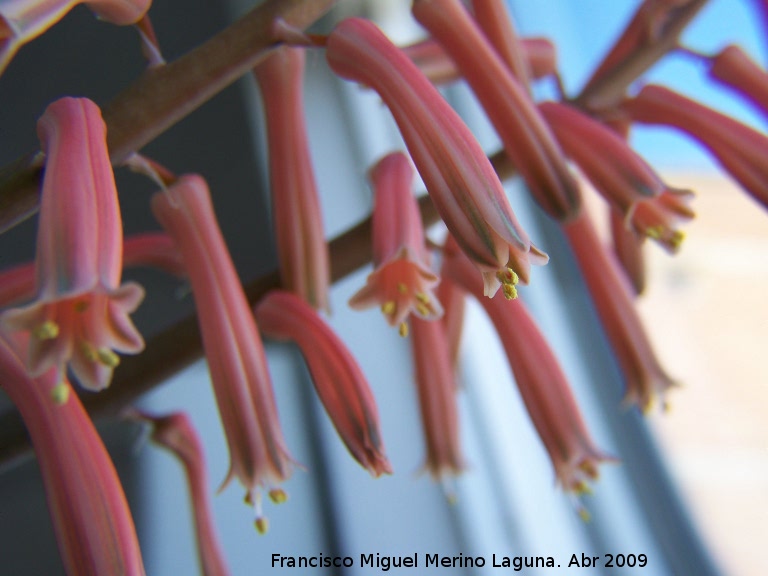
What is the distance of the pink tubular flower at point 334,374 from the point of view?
16.1 inches

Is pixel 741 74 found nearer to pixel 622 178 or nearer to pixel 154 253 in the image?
pixel 622 178

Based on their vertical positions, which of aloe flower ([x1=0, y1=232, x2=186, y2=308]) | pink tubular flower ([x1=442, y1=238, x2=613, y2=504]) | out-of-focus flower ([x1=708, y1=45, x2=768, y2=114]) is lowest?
pink tubular flower ([x1=442, y1=238, x2=613, y2=504])

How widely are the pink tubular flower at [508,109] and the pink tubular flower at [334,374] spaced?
151mm

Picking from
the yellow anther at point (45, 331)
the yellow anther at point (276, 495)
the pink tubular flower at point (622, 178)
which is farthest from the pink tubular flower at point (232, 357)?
the pink tubular flower at point (622, 178)

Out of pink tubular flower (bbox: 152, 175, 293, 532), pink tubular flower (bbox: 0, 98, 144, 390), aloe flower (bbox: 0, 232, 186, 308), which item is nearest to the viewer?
pink tubular flower (bbox: 0, 98, 144, 390)

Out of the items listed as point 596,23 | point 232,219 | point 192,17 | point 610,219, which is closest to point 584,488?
point 610,219

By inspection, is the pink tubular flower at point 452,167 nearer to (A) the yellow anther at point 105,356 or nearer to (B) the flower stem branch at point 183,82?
(B) the flower stem branch at point 183,82

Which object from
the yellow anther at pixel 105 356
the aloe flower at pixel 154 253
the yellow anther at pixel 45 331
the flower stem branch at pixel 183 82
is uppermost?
the flower stem branch at pixel 183 82

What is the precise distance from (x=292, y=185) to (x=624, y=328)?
26 centimetres

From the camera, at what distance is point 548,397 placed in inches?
19.5

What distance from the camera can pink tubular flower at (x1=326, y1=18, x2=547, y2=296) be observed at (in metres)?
0.33

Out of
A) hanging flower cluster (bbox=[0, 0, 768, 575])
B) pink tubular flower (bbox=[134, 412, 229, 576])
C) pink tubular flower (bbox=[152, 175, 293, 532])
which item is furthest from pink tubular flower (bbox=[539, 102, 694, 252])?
pink tubular flower (bbox=[134, 412, 229, 576])

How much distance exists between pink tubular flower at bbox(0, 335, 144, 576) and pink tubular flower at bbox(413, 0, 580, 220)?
28cm

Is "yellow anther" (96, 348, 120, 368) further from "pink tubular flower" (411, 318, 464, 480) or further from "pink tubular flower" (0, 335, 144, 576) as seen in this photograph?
"pink tubular flower" (411, 318, 464, 480)
